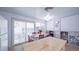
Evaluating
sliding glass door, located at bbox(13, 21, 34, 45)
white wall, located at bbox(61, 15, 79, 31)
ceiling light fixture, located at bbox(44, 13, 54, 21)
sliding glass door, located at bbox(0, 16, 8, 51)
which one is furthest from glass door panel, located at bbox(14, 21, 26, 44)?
white wall, located at bbox(61, 15, 79, 31)

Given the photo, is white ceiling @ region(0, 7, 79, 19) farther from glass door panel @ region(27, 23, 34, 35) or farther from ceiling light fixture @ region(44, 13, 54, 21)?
glass door panel @ region(27, 23, 34, 35)

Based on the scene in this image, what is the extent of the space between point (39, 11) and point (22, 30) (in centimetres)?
48

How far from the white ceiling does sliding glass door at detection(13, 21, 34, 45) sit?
0.17 metres

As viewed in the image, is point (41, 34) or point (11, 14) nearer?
point (11, 14)

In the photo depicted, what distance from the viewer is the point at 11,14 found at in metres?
1.73

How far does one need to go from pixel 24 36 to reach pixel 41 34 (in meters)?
0.32

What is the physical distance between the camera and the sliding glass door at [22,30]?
1.79 m

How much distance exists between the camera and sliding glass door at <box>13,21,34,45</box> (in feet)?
5.86

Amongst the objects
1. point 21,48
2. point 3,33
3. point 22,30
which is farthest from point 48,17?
point 3,33

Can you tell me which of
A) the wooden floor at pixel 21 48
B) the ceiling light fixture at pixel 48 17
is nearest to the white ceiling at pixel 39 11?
the ceiling light fixture at pixel 48 17

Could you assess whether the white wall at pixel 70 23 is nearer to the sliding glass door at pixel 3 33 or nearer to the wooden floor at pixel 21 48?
the wooden floor at pixel 21 48
